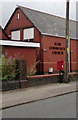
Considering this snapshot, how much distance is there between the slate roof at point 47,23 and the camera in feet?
78.0

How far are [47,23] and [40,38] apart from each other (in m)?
3.88

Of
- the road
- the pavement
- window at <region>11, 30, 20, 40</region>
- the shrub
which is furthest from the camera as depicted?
window at <region>11, 30, 20, 40</region>

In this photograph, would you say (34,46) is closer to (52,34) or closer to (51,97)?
(52,34)

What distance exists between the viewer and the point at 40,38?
884 inches

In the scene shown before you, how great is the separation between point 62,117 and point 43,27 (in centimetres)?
1844

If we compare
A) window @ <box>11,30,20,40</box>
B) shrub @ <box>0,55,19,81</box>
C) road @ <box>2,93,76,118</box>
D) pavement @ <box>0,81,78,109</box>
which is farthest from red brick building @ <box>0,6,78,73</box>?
road @ <box>2,93,76,118</box>

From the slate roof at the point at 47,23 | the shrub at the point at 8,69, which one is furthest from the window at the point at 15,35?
the shrub at the point at 8,69

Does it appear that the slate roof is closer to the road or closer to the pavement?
the pavement

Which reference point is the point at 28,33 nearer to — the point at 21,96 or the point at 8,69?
the point at 8,69

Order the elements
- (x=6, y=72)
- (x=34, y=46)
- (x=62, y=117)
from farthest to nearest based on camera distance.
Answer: (x=34, y=46), (x=6, y=72), (x=62, y=117)

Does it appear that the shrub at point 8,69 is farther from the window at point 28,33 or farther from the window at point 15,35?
the window at point 15,35

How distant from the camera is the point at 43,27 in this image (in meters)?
23.9

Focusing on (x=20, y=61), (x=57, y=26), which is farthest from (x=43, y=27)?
(x=20, y=61)

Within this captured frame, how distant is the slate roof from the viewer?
23.8m
